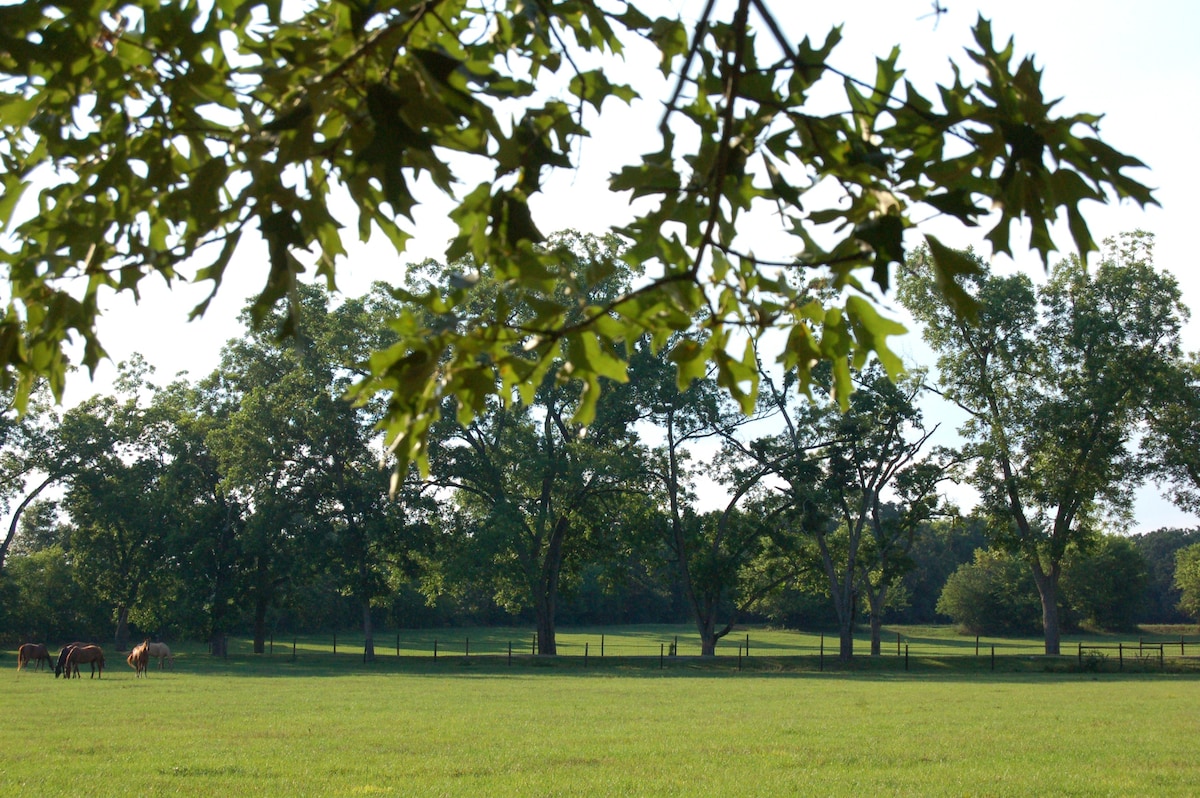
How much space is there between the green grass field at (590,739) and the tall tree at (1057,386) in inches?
612

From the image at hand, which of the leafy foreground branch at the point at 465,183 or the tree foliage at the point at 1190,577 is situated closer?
the leafy foreground branch at the point at 465,183

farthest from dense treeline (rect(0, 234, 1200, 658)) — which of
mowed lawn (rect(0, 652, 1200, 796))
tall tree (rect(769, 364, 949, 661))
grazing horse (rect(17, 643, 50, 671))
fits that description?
mowed lawn (rect(0, 652, 1200, 796))

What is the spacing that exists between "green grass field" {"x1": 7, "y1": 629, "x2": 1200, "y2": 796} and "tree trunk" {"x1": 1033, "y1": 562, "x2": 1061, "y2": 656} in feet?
50.6

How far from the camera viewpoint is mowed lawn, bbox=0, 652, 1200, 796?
9.43 m

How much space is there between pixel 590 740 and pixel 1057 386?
1334 inches

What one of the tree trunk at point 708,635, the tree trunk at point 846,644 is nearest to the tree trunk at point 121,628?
the tree trunk at point 708,635

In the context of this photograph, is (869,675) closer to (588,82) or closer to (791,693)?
(791,693)

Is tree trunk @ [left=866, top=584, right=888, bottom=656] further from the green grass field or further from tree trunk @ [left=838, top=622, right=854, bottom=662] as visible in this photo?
the green grass field

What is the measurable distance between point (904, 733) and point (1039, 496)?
29948 millimetres

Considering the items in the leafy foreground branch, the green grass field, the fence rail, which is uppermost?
the leafy foreground branch

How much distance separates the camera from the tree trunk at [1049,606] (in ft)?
134

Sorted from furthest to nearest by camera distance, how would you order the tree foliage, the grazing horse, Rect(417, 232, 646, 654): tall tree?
the tree foliage, Rect(417, 232, 646, 654): tall tree, the grazing horse

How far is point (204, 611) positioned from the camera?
41.2 m

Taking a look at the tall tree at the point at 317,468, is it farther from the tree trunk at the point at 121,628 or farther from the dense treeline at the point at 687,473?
the tree trunk at the point at 121,628
